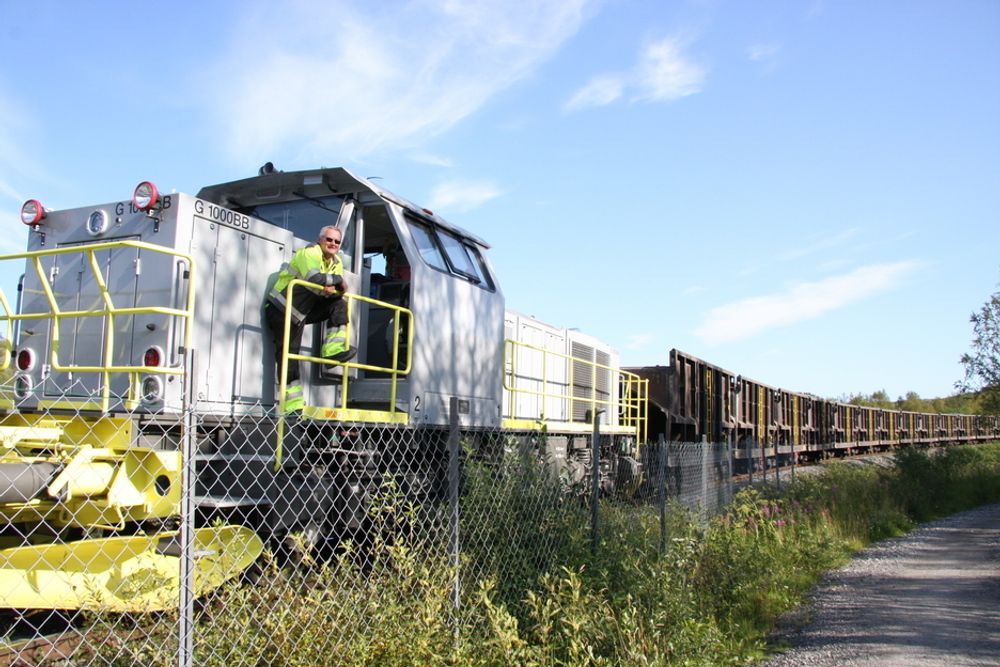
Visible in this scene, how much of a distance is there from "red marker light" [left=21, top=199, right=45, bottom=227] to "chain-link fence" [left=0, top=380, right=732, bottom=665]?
87.0 inches

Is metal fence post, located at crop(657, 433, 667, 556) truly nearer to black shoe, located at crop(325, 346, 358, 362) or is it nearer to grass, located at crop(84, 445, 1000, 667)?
grass, located at crop(84, 445, 1000, 667)

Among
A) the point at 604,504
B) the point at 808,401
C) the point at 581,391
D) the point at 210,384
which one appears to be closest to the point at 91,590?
the point at 210,384

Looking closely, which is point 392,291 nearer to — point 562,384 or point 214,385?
point 214,385

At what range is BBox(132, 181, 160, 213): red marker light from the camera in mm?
6148

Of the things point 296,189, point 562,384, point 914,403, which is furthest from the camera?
point 914,403

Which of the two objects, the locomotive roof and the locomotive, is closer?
the locomotive

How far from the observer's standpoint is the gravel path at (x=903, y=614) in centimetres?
579

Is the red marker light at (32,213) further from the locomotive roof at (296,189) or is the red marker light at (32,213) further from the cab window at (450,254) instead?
the cab window at (450,254)

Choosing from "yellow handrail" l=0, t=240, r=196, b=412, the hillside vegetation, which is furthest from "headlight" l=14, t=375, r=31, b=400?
the hillside vegetation

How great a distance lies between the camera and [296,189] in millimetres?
7738

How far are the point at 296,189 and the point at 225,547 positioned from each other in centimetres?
470

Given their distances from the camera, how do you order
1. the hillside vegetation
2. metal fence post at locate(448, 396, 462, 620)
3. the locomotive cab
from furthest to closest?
the hillside vegetation < the locomotive cab < metal fence post at locate(448, 396, 462, 620)

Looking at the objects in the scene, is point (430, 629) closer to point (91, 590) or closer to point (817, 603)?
point (91, 590)

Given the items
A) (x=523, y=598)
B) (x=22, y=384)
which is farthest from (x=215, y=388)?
(x=523, y=598)
